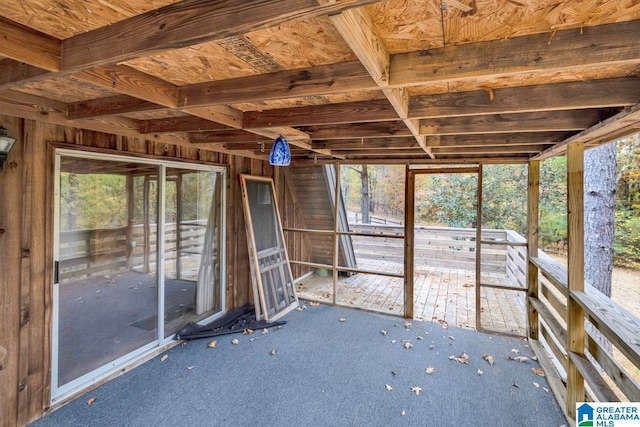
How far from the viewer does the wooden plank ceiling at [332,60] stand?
0.97 metres

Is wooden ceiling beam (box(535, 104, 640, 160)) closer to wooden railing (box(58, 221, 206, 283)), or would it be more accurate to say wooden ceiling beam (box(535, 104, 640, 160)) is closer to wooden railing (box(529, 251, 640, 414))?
wooden railing (box(529, 251, 640, 414))

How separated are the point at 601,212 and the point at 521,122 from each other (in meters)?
2.69

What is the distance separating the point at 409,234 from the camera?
4.14 metres

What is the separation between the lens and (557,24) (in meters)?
1.07

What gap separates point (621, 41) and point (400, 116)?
97 cm

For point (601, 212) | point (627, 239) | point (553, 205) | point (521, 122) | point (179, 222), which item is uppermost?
point (521, 122)

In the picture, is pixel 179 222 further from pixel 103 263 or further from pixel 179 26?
pixel 179 26

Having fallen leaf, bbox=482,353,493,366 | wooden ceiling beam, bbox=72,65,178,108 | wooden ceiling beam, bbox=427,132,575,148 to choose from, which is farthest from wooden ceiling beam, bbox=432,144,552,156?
wooden ceiling beam, bbox=72,65,178,108

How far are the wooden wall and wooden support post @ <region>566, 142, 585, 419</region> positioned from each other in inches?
155

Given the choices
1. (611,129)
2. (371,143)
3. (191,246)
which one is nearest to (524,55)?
(611,129)

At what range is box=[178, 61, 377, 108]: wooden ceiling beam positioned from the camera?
138cm

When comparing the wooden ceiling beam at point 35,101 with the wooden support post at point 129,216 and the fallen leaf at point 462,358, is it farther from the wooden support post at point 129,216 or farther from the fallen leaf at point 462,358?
the fallen leaf at point 462,358

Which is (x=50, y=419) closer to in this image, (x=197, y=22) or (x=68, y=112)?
(x=68, y=112)

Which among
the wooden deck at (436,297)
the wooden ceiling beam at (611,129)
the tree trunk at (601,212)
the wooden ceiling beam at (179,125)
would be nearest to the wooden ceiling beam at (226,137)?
the wooden ceiling beam at (179,125)
